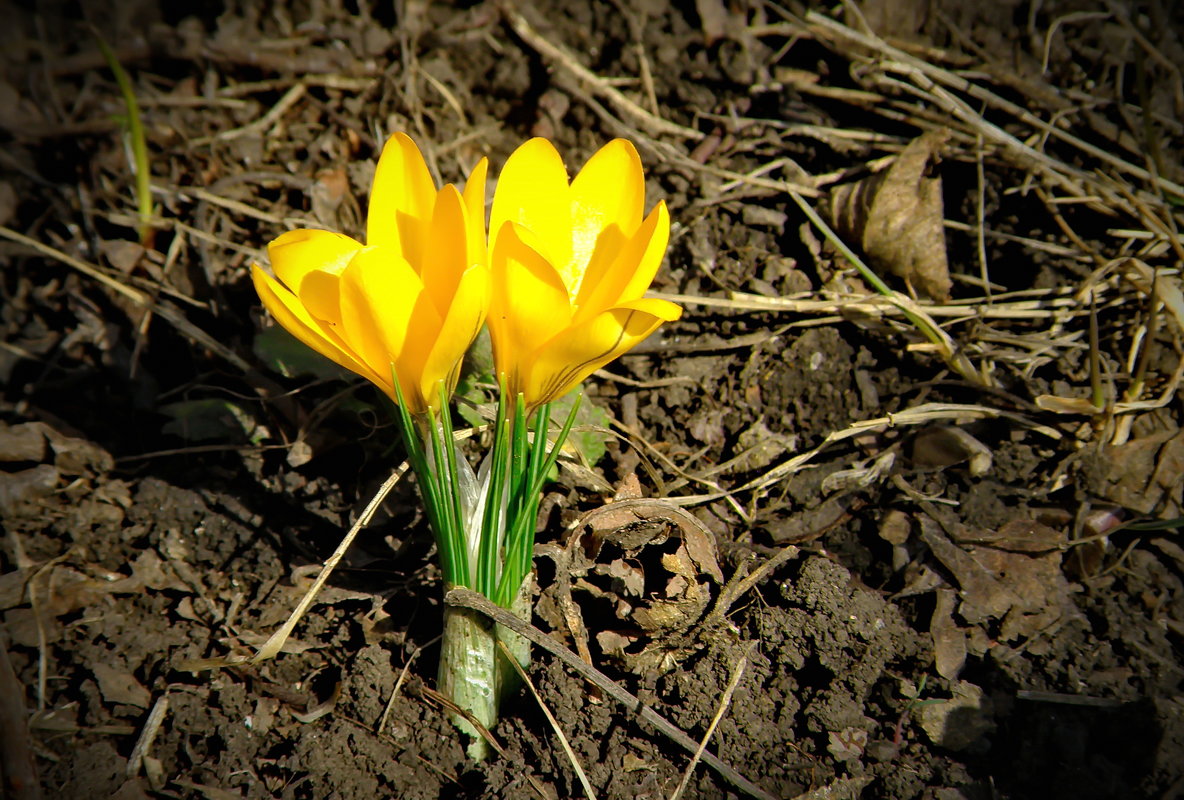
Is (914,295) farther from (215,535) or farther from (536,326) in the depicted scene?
(215,535)

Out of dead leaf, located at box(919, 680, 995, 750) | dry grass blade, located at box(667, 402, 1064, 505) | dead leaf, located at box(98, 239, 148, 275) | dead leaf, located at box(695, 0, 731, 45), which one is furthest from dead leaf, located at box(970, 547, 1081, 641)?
dead leaf, located at box(98, 239, 148, 275)

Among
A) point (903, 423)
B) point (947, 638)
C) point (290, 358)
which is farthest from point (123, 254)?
point (947, 638)

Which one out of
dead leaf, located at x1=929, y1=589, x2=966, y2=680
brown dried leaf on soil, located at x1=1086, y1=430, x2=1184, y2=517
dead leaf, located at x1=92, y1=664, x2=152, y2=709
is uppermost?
dead leaf, located at x1=92, y1=664, x2=152, y2=709

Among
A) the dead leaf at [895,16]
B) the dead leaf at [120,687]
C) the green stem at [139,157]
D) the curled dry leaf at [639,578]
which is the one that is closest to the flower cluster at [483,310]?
the curled dry leaf at [639,578]

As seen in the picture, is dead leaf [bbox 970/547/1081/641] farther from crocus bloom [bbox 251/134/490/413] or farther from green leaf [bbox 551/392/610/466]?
crocus bloom [bbox 251/134/490/413]

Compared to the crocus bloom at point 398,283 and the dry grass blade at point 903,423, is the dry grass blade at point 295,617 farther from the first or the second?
the dry grass blade at point 903,423

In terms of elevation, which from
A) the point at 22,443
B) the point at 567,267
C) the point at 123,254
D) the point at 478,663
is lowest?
the point at 478,663

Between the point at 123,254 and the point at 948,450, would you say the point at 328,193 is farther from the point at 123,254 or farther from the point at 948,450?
the point at 948,450
